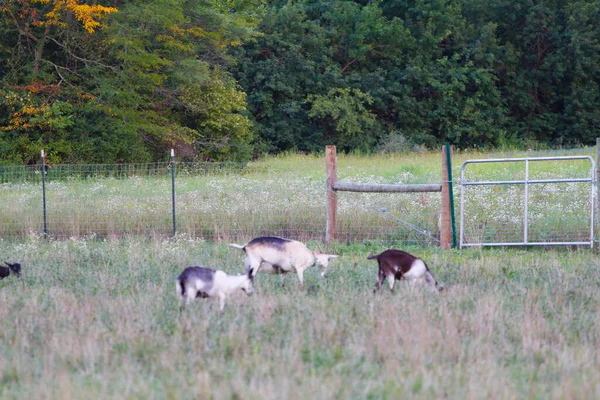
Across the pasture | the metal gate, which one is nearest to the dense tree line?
the metal gate

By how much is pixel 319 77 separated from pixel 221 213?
31.1 metres

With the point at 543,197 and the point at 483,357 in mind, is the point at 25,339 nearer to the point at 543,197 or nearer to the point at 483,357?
the point at 483,357

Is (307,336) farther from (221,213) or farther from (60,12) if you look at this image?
(60,12)

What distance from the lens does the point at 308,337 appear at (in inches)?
305

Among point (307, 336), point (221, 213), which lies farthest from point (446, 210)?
point (307, 336)

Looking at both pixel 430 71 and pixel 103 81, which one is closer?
pixel 103 81

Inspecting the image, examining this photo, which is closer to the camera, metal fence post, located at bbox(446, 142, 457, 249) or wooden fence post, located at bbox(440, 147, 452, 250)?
metal fence post, located at bbox(446, 142, 457, 249)

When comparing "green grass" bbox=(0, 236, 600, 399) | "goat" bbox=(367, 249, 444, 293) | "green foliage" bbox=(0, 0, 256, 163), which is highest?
"green foliage" bbox=(0, 0, 256, 163)

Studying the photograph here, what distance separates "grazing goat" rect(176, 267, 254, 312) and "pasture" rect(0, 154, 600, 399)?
17 centimetres

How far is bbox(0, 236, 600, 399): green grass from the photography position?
20.3 ft

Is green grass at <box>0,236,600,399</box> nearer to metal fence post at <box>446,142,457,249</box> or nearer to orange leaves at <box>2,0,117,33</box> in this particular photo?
metal fence post at <box>446,142,457,249</box>

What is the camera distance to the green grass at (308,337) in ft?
20.3

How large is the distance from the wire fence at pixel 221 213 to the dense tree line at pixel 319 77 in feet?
52.4

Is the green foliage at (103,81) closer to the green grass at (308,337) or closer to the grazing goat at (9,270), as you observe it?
the grazing goat at (9,270)
